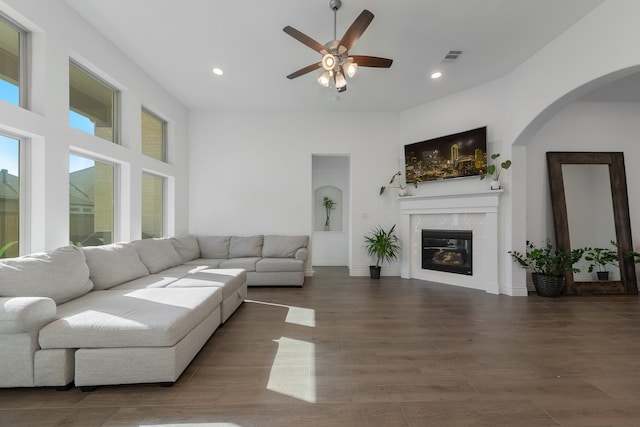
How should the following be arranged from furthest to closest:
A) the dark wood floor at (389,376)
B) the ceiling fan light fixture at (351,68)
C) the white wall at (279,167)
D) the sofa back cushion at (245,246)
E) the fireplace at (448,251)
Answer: the white wall at (279,167) → the sofa back cushion at (245,246) → the fireplace at (448,251) → the ceiling fan light fixture at (351,68) → the dark wood floor at (389,376)

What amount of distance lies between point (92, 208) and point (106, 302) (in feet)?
5.91

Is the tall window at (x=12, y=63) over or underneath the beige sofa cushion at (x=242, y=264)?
over

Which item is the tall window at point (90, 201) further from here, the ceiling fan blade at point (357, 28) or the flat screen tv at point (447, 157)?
the flat screen tv at point (447, 157)

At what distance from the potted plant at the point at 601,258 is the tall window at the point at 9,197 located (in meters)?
7.27

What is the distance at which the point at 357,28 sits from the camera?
95.7 inches

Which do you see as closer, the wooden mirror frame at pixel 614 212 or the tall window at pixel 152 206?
the wooden mirror frame at pixel 614 212

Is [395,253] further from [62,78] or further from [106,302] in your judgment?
[62,78]

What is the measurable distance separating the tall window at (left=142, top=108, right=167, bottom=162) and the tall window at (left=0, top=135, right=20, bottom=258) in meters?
1.99

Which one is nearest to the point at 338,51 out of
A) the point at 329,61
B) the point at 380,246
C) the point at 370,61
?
the point at 329,61

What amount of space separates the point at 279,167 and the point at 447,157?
3.26 metres

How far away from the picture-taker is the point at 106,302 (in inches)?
89.1

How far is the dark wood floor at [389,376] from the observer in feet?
5.36

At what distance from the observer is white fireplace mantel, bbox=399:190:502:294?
14.7 feet

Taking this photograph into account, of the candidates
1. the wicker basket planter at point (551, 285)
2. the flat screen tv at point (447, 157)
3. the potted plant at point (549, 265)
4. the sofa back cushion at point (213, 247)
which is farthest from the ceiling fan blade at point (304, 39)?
the wicker basket planter at point (551, 285)
